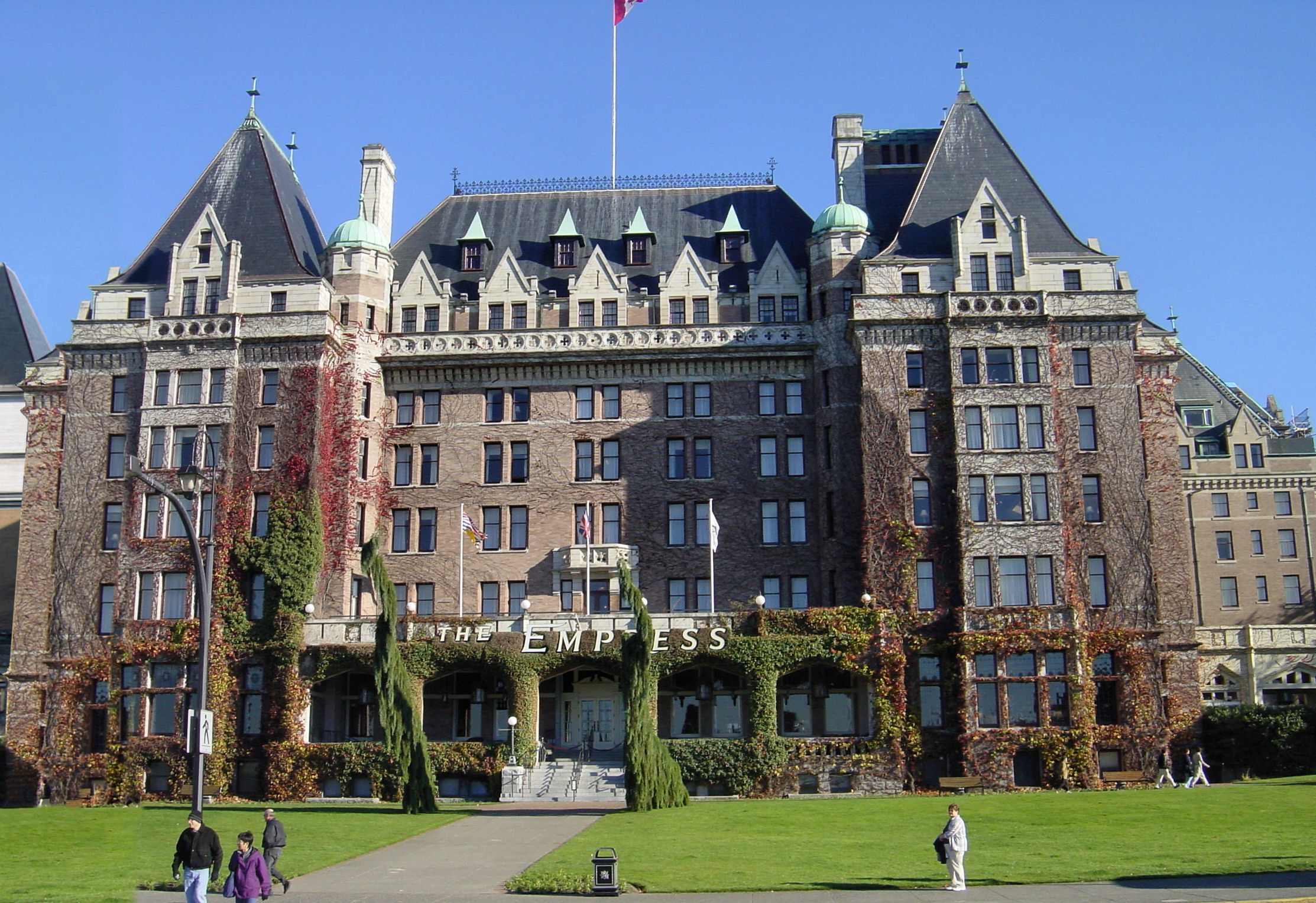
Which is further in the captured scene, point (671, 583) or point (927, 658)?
point (671, 583)

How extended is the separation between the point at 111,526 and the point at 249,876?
38532mm

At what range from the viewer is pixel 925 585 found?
5294 centimetres

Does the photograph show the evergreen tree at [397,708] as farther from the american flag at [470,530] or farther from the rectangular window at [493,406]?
the rectangular window at [493,406]

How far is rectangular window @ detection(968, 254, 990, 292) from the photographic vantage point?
56281mm

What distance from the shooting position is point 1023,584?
5197 cm

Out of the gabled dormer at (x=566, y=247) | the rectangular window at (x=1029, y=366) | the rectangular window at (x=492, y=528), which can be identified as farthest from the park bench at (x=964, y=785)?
the gabled dormer at (x=566, y=247)

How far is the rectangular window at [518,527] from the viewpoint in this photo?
58.9 meters

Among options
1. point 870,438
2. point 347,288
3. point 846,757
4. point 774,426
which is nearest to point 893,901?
point 846,757

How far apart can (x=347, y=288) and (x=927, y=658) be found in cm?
2916

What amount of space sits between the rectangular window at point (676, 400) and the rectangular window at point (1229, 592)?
121 ft

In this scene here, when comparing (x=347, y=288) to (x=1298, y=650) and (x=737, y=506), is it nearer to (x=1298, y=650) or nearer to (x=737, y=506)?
(x=737, y=506)

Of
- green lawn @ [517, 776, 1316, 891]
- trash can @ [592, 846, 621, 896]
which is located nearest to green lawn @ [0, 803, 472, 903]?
green lawn @ [517, 776, 1316, 891]

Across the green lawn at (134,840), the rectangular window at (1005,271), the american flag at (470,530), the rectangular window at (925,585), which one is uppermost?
the rectangular window at (1005,271)

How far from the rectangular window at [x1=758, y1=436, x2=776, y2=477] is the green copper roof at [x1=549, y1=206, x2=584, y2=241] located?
1325 cm
